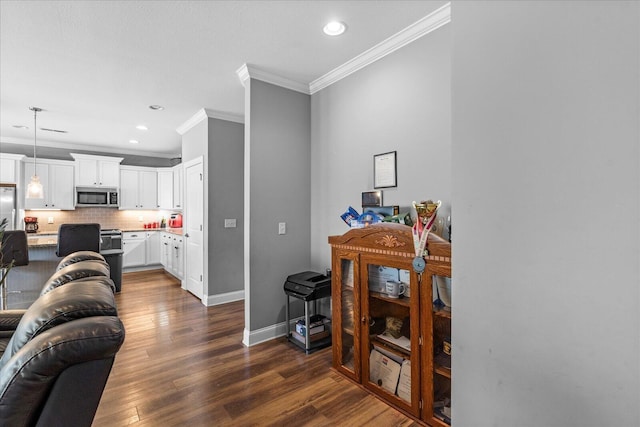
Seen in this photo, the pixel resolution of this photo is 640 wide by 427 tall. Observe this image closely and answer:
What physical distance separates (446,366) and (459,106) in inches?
58.8

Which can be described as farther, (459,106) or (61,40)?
(61,40)

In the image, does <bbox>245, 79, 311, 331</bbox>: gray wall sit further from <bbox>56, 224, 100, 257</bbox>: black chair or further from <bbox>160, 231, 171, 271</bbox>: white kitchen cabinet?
<bbox>160, 231, 171, 271</bbox>: white kitchen cabinet

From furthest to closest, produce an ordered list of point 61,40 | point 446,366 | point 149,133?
point 149,133
point 61,40
point 446,366

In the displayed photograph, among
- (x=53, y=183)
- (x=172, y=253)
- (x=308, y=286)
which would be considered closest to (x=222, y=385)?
(x=308, y=286)

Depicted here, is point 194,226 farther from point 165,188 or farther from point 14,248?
point 165,188

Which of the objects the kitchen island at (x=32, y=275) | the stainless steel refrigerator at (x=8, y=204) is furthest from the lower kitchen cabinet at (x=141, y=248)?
the kitchen island at (x=32, y=275)

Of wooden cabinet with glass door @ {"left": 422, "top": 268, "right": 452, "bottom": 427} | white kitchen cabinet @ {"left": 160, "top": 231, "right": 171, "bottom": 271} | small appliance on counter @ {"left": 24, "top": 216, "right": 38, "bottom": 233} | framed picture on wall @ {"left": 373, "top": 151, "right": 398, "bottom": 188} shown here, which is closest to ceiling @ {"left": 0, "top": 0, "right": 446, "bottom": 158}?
framed picture on wall @ {"left": 373, "top": 151, "right": 398, "bottom": 188}

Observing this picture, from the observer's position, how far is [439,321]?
1884 mm

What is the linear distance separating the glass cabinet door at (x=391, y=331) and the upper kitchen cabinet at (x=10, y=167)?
6722mm

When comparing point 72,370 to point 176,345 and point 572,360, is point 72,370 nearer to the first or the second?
point 572,360

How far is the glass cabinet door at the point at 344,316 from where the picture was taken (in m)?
2.47

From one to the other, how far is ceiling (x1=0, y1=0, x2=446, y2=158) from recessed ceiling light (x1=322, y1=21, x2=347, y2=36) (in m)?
0.05

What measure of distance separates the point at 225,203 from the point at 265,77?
80.6 inches

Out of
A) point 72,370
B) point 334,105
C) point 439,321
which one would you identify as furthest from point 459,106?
point 334,105
